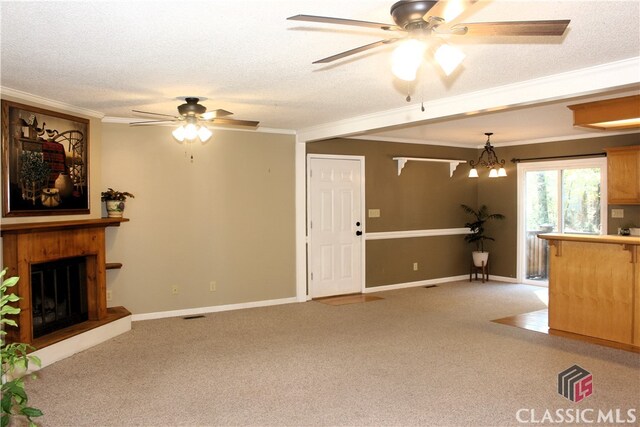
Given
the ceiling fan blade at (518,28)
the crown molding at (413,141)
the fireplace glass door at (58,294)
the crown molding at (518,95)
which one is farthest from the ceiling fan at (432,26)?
the crown molding at (413,141)

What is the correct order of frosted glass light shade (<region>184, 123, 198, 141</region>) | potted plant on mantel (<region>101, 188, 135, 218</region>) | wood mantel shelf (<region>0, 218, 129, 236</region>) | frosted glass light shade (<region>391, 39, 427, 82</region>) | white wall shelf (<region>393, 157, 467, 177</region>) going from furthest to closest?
white wall shelf (<region>393, 157, 467, 177</region>) → potted plant on mantel (<region>101, 188, 135, 218</region>) → frosted glass light shade (<region>184, 123, 198, 141</region>) → wood mantel shelf (<region>0, 218, 129, 236</region>) → frosted glass light shade (<region>391, 39, 427, 82</region>)

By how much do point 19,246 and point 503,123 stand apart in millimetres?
5550

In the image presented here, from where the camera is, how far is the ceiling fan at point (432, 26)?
2.04m

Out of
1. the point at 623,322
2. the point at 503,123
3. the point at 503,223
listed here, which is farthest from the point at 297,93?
the point at 503,223

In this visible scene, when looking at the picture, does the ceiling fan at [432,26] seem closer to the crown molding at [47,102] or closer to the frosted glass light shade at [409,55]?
the frosted glass light shade at [409,55]

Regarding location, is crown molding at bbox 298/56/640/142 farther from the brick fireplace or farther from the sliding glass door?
the sliding glass door

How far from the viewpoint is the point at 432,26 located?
90.0 inches

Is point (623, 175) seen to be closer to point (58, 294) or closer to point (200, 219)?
point (200, 219)

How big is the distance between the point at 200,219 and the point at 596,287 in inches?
172

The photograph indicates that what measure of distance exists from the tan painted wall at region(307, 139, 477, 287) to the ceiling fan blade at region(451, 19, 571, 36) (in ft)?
15.8

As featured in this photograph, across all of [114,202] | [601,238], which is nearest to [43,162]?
[114,202]

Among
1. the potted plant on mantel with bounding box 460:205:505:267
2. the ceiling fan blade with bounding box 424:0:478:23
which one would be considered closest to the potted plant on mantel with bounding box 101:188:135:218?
the ceiling fan blade with bounding box 424:0:478:23

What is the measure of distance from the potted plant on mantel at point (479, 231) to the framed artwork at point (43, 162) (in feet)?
19.9

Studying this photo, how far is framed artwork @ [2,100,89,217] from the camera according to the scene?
4301 mm
